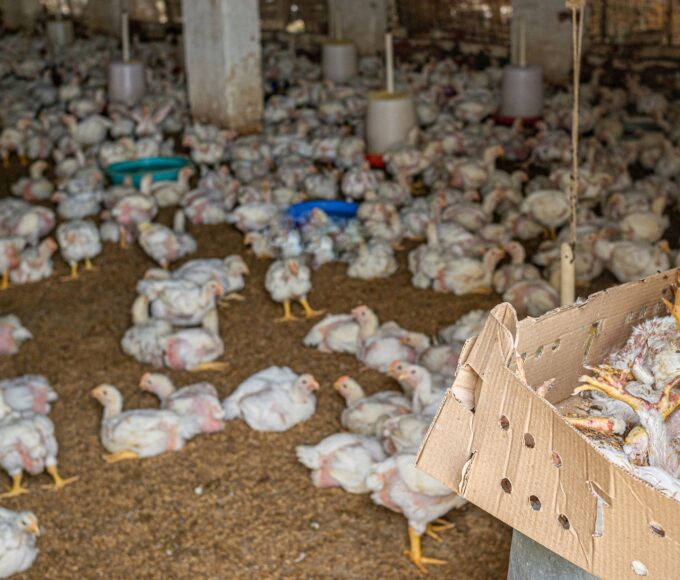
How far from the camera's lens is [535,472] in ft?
5.25

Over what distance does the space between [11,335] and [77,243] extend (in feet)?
4.14

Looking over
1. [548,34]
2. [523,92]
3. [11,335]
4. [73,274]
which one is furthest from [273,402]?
[548,34]

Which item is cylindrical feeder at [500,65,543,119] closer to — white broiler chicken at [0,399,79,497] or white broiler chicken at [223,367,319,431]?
white broiler chicken at [223,367,319,431]

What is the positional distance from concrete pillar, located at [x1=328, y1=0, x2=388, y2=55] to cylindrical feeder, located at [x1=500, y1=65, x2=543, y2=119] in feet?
14.4

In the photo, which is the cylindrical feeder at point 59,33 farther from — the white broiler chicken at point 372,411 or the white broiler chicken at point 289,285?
the white broiler chicken at point 372,411

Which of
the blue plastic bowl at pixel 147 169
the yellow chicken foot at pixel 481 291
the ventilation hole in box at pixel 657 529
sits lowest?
the yellow chicken foot at pixel 481 291

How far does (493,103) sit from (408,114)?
2.02 m

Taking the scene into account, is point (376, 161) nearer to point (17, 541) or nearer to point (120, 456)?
point (120, 456)

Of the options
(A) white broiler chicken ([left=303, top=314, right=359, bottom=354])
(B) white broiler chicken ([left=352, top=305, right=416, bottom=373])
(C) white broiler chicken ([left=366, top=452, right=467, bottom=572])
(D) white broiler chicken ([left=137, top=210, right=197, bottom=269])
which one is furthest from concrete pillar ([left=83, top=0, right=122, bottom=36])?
(C) white broiler chicken ([left=366, top=452, right=467, bottom=572])

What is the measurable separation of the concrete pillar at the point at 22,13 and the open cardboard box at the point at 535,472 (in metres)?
18.8

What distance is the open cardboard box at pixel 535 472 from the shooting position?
1477 mm

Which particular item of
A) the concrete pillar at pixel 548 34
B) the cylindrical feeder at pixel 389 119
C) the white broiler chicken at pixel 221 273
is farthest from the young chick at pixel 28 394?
the concrete pillar at pixel 548 34

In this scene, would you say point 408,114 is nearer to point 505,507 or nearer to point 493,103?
point 493,103

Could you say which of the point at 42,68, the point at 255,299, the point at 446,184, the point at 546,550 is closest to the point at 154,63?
the point at 42,68
